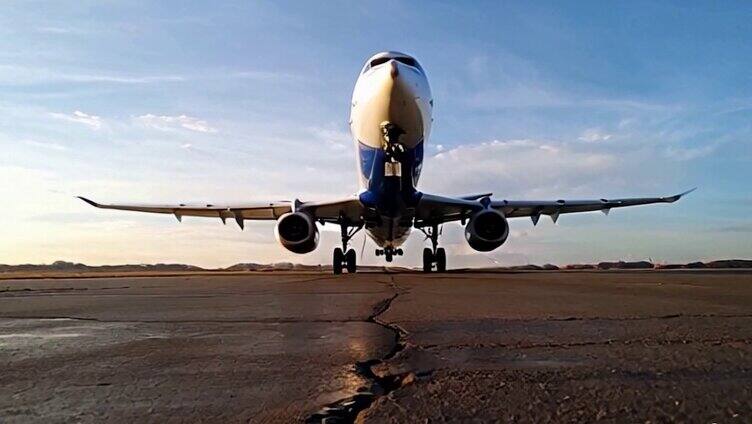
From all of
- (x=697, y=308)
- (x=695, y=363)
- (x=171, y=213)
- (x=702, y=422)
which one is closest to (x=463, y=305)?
(x=697, y=308)

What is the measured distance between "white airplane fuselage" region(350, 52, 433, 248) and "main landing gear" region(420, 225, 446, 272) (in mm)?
2680

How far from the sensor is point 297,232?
595 inches

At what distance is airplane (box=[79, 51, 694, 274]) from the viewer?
13438mm

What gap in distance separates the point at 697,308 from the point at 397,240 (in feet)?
54.7

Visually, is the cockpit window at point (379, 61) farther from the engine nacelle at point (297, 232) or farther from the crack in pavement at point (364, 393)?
the crack in pavement at point (364, 393)

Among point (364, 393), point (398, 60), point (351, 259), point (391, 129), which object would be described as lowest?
point (364, 393)

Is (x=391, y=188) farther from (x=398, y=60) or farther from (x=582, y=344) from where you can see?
(x=582, y=344)

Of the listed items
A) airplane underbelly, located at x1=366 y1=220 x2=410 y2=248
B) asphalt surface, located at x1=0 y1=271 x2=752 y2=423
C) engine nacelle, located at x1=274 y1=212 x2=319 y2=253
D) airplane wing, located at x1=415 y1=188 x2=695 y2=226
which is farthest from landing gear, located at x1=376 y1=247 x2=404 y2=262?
asphalt surface, located at x1=0 y1=271 x2=752 y2=423

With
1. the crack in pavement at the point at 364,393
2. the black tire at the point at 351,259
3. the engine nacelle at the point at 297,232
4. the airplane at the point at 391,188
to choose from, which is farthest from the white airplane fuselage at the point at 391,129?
the crack in pavement at the point at 364,393

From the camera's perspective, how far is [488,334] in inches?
124

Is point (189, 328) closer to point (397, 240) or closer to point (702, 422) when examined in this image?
point (702, 422)

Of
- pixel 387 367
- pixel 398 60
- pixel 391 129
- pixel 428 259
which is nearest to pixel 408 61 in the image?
pixel 398 60

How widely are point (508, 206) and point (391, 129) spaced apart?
691 cm

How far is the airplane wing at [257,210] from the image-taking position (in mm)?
16578
